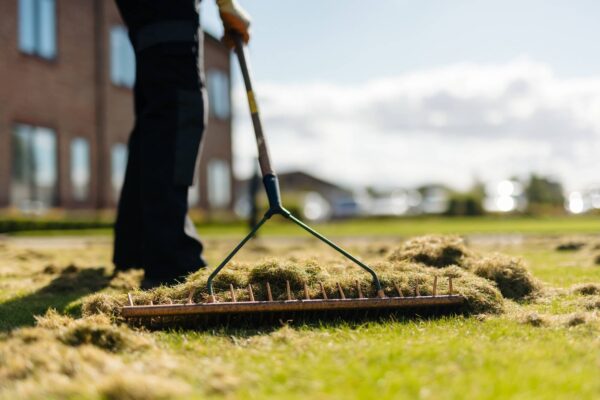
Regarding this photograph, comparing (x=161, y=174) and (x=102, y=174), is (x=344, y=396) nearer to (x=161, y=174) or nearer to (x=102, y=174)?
(x=161, y=174)

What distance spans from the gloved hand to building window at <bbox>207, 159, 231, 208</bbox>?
20286mm

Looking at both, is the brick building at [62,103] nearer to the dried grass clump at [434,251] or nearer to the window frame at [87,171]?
the window frame at [87,171]

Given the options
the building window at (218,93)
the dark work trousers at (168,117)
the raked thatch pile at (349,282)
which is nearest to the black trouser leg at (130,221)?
the dark work trousers at (168,117)

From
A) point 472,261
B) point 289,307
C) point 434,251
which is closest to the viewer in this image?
point 289,307

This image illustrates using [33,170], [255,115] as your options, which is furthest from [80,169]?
[255,115]

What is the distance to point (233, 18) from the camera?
341cm

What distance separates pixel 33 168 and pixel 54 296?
1322 centimetres

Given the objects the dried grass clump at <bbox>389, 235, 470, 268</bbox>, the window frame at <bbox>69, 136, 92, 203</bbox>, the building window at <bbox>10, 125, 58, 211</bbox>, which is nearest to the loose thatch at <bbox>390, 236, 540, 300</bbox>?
the dried grass clump at <bbox>389, 235, 470, 268</bbox>

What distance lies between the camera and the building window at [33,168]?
14.7 m

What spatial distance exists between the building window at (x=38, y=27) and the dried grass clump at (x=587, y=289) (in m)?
14.8

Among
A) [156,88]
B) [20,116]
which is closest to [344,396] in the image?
[156,88]

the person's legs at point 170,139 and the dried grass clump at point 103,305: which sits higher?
the person's legs at point 170,139

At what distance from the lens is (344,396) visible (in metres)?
1.34

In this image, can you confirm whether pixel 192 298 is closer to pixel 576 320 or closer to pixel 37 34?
pixel 576 320
